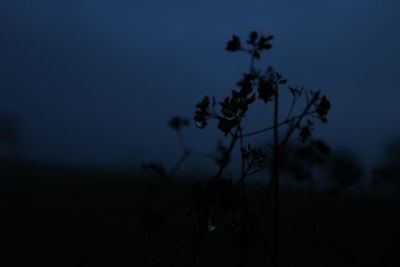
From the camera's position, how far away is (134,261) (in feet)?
13.9

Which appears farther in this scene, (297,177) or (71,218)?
(71,218)

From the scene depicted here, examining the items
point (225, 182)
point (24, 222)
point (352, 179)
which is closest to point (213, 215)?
point (225, 182)

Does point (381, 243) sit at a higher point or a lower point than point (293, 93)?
lower

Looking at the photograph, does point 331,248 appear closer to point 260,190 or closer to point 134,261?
point 134,261

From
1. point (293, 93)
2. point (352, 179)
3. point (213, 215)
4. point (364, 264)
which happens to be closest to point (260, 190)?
point (213, 215)

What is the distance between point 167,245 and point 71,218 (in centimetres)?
240

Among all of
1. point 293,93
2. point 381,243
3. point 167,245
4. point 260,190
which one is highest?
point 293,93

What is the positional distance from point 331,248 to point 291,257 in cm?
111

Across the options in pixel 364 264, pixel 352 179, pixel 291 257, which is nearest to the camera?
pixel 352 179

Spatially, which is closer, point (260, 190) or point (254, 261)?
point (260, 190)

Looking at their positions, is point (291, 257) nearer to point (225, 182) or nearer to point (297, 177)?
point (297, 177)

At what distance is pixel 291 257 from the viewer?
4.91m

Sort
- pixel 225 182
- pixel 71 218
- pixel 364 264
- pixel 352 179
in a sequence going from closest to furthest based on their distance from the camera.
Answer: pixel 225 182, pixel 352 179, pixel 364 264, pixel 71 218

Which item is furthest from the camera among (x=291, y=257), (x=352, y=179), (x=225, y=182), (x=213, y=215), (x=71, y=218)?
(x=71, y=218)
